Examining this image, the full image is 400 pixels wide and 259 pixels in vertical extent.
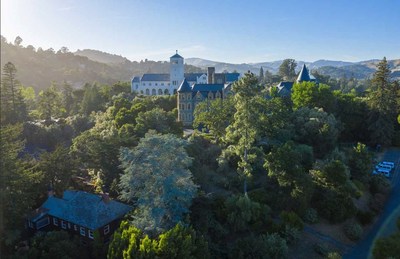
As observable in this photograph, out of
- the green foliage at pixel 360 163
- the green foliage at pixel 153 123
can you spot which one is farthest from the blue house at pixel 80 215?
the green foliage at pixel 360 163

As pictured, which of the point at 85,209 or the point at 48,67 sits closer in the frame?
the point at 85,209

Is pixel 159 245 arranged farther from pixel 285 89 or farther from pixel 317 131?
pixel 285 89

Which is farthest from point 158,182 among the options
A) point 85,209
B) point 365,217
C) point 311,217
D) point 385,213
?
point 385,213

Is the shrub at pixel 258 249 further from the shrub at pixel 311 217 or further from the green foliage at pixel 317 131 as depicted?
the green foliage at pixel 317 131

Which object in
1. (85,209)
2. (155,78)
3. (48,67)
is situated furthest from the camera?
(48,67)

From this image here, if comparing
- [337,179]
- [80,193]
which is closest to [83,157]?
[80,193]

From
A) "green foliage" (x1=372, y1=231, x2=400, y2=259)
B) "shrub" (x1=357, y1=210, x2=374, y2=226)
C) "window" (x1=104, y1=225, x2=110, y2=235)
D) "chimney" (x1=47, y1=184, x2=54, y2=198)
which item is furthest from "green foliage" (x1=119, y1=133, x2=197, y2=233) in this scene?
"shrub" (x1=357, y1=210, x2=374, y2=226)

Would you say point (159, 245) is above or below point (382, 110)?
below

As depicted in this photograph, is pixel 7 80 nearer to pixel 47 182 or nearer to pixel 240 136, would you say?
pixel 47 182

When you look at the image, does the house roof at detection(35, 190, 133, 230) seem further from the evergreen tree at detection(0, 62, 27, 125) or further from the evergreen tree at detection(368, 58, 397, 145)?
the evergreen tree at detection(368, 58, 397, 145)
